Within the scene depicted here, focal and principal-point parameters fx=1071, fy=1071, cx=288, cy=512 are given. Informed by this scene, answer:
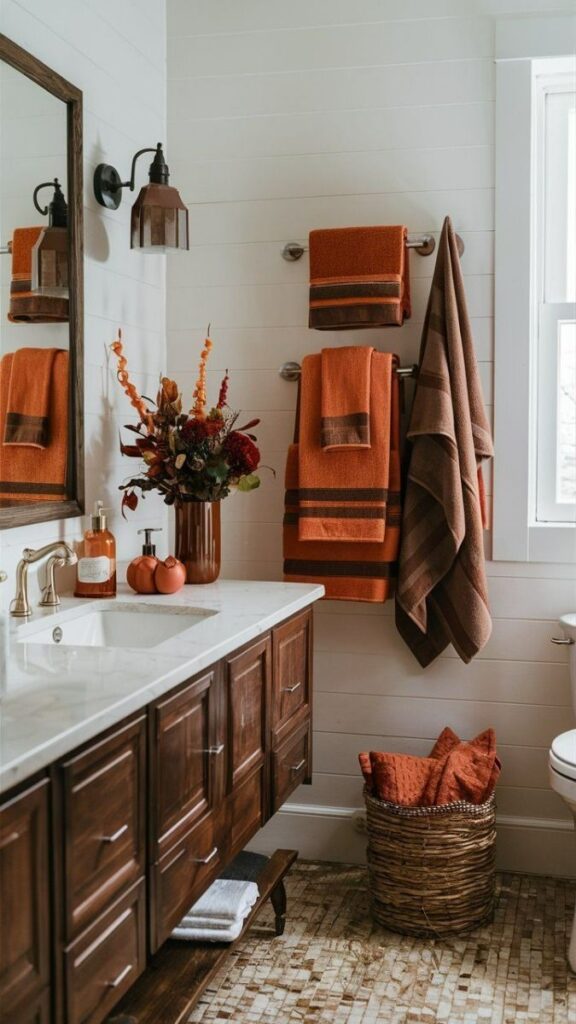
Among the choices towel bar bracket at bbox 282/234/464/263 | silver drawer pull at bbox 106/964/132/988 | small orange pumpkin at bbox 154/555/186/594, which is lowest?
silver drawer pull at bbox 106/964/132/988

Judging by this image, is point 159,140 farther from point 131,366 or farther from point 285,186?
point 131,366

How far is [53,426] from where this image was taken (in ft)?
7.59

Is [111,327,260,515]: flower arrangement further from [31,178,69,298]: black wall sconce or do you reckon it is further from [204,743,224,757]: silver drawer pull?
[204,743,224,757]: silver drawer pull

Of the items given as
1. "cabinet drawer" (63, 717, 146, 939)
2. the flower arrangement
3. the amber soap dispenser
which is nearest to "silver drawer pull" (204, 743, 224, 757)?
"cabinet drawer" (63, 717, 146, 939)

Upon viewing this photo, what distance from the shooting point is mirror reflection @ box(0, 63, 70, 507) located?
210 centimetres

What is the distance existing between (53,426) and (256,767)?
0.84 meters

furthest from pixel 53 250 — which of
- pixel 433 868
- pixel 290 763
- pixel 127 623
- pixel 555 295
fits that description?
pixel 433 868

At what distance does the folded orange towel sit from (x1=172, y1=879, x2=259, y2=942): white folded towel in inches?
44.0

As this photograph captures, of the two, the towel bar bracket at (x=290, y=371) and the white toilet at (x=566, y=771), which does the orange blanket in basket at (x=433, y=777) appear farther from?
the towel bar bracket at (x=290, y=371)

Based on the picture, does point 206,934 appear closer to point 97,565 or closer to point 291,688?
point 291,688

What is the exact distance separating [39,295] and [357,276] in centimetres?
87

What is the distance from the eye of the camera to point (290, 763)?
2473 millimetres

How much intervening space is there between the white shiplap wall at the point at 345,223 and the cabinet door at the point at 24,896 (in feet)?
5.78

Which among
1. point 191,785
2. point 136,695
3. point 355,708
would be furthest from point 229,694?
point 355,708
